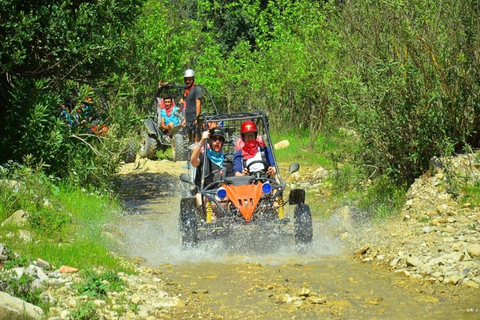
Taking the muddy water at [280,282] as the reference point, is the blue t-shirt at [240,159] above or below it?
above

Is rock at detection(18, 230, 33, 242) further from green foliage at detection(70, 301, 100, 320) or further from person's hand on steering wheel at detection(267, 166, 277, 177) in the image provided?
person's hand on steering wheel at detection(267, 166, 277, 177)

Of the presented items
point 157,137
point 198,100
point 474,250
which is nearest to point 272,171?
point 474,250

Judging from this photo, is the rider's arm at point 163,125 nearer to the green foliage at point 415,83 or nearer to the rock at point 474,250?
the green foliage at point 415,83

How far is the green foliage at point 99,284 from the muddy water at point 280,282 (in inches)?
26.7

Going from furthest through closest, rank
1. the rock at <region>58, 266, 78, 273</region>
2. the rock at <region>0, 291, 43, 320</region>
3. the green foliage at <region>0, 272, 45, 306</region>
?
1. the rock at <region>58, 266, 78, 273</region>
2. the green foliage at <region>0, 272, 45, 306</region>
3. the rock at <region>0, 291, 43, 320</region>

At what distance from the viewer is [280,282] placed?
8555mm

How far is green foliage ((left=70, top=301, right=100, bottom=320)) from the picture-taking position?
6895 millimetres

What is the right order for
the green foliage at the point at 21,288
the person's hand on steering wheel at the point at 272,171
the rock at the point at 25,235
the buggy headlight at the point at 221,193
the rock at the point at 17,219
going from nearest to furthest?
the green foliage at the point at 21,288, the rock at the point at 25,235, the rock at the point at 17,219, the buggy headlight at the point at 221,193, the person's hand on steering wheel at the point at 272,171

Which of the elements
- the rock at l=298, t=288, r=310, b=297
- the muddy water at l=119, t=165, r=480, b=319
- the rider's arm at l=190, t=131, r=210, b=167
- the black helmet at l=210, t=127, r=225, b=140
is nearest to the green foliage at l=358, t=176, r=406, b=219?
the muddy water at l=119, t=165, r=480, b=319

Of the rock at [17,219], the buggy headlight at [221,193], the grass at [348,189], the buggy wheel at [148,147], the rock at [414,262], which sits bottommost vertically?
the buggy wheel at [148,147]

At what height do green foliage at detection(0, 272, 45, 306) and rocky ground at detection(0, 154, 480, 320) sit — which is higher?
A: green foliage at detection(0, 272, 45, 306)

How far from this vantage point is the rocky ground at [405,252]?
7.32 m

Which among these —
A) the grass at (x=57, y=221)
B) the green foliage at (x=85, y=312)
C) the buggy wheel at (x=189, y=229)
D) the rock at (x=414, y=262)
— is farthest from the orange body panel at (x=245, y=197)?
the green foliage at (x=85, y=312)

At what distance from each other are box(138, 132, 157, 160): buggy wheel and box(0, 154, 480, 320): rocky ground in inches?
345
